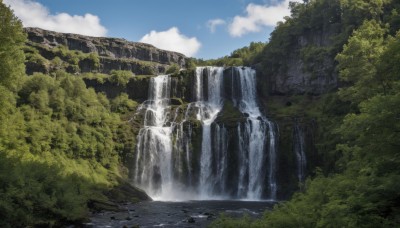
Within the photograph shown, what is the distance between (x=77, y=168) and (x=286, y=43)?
139 feet

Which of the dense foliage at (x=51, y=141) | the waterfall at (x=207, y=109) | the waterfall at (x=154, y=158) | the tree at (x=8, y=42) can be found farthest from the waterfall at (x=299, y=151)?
the tree at (x=8, y=42)

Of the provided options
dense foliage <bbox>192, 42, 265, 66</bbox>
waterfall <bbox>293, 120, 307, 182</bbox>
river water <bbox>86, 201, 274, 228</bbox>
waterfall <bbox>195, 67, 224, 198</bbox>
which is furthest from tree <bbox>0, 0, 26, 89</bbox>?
dense foliage <bbox>192, 42, 265, 66</bbox>

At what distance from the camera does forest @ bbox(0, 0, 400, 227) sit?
15867 millimetres

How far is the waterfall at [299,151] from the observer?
50969 millimetres

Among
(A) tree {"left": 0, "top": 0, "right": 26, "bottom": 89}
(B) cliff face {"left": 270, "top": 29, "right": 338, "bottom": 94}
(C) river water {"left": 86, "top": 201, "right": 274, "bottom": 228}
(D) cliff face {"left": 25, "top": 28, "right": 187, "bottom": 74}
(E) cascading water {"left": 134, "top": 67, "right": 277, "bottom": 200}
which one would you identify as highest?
(D) cliff face {"left": 25, "top": 28, "right": 187, "bottom": 74}

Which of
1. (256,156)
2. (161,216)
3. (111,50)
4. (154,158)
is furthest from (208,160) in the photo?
(111,50)

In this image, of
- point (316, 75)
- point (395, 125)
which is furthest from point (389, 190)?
point (316, 75)

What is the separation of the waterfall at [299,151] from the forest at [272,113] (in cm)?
162

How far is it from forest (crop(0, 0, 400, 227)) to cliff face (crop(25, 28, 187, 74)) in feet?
12.5

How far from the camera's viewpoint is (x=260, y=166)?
52.1 metres

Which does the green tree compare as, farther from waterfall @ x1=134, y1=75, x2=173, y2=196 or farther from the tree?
the tree

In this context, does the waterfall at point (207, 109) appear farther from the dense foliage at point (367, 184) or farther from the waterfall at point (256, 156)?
the dense foliage at point (367, 184)

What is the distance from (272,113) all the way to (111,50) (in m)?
43.2

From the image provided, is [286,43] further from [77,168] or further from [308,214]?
[308,214]
